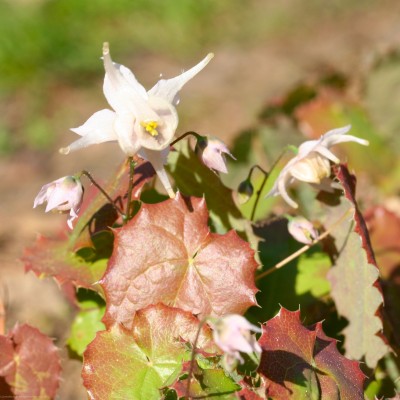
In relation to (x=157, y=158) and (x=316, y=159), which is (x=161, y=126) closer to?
(x=157, y=158)

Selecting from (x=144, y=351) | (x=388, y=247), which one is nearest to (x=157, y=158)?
(x=144, y=351)

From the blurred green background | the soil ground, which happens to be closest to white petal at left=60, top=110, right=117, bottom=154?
the soil ground

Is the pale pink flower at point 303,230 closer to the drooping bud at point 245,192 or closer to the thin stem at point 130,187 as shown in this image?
the drooping bud at point 245,192

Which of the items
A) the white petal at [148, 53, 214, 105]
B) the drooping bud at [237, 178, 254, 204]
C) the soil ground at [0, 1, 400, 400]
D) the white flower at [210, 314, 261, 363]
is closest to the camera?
the white flower at [210, 314, 261, 363]

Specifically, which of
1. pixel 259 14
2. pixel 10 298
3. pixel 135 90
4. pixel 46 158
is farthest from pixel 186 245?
pixel 259 14

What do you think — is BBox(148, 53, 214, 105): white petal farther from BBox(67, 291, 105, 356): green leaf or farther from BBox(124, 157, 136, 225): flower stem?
BBox(67, 291, 105, 356): green leaf

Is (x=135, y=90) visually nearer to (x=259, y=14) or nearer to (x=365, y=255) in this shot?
(x=365, y=255)
